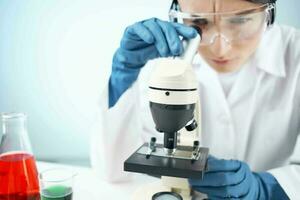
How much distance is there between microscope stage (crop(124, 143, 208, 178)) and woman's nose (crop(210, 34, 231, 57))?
18.7 inches

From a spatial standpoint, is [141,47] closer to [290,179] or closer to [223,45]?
[223,45]

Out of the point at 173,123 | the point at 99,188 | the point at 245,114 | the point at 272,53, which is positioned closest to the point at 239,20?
the point at 272,53

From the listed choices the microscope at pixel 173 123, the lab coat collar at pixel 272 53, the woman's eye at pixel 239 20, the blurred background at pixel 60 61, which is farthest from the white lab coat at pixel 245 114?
the microscope at pixel 173 123

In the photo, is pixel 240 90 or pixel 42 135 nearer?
pixel 240 90

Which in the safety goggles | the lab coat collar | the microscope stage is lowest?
the microscope stage

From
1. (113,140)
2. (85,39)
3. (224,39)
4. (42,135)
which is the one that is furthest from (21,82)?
(224,39)

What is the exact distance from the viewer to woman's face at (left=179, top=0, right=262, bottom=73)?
108 cm

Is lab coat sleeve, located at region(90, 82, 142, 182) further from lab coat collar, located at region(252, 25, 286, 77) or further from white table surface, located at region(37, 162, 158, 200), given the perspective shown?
lab coat collar, located at region(252, 25, 286, 77)

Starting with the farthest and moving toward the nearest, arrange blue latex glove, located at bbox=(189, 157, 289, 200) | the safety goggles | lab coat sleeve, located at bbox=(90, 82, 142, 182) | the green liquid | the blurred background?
the blurred background
lab coat sleeve, located at bbox=(90, 82, 142, 182)
the safety goggles
blue latex glove, located at bbox=(189, 157, 289, 200)
the green liquid

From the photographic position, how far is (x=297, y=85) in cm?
130

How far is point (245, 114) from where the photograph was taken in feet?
4.51

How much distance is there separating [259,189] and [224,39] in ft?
1.66

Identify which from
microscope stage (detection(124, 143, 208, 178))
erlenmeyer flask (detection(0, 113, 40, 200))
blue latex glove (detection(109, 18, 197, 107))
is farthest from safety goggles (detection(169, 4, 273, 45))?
erlenmeyer flask (detection(0, 113, 40, 200))

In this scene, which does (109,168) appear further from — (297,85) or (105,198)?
(297,85)
